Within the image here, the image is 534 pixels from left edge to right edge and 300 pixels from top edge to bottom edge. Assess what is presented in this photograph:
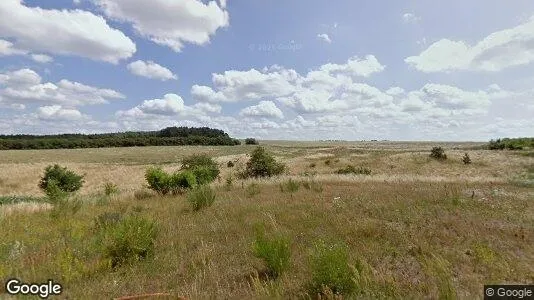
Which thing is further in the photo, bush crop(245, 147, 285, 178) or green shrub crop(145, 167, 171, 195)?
bush crop(245, 147, 285, 178)

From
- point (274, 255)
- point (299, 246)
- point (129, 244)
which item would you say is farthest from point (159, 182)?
point (274, 255)

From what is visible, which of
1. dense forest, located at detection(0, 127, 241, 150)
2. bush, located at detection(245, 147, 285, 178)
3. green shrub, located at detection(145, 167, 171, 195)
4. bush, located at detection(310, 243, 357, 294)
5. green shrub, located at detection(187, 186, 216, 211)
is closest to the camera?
bush, located at detection(310, 243, 357, 294)

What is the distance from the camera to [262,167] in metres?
40.2

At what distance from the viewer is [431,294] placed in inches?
209

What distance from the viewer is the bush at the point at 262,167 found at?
4009 centimetres

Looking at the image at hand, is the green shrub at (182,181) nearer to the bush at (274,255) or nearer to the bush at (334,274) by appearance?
the bush at (274,255)

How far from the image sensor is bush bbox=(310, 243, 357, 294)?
528cm

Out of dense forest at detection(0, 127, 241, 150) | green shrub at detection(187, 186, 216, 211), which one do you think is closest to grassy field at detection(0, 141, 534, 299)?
green shrub at detection(187, 186, 216, 211)

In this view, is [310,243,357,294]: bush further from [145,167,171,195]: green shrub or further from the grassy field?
[145,167,171,195]: green shrub

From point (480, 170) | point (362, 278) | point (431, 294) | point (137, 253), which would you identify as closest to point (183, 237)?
point (137, 253)

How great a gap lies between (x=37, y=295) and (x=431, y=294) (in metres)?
5.61

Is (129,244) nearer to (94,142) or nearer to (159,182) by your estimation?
(159,182)

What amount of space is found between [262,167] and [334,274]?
34957mm

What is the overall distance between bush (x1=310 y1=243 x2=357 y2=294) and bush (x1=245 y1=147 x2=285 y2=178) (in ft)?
111
